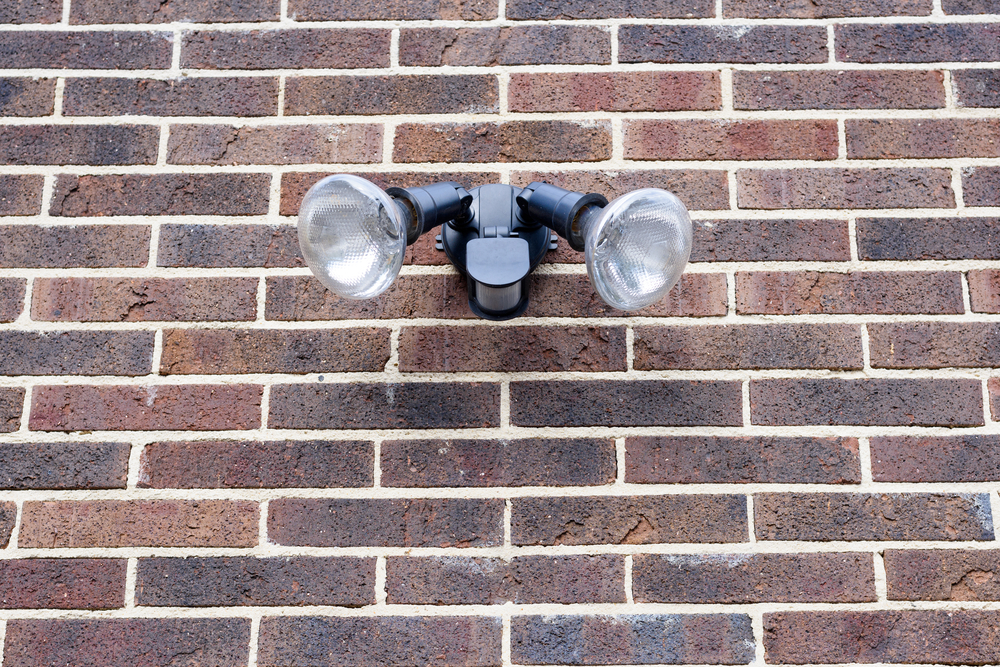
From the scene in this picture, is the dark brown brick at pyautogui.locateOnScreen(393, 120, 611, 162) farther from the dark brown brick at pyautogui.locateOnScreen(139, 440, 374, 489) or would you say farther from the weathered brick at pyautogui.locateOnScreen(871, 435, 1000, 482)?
the weathered brick at pyautogui.locateOnScreen(871, 435, 1000, 482)

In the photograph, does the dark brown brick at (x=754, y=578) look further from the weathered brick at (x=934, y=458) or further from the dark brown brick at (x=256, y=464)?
the dark brown brick at (x=256, y=464)

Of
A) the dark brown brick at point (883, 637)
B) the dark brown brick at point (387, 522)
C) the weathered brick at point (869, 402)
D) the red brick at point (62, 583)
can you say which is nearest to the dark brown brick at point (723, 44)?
the weathered brick at point (869, 402)

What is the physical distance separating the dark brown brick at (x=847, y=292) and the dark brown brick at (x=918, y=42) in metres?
0.37

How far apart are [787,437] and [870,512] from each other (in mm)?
167

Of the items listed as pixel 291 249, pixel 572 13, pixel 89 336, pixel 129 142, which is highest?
pixel 572 13

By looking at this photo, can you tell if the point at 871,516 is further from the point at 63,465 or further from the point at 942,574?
the point at 63,465

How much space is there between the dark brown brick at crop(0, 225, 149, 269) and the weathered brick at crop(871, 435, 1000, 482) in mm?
1223

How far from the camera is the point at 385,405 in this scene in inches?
47.5

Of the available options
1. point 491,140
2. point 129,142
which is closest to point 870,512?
point 491,140

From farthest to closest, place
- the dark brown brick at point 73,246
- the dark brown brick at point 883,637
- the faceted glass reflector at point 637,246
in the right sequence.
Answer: the dark brown brick at point 73,246
the dark brown brick at point 883,637
the faceted glass reflector at point 637,246

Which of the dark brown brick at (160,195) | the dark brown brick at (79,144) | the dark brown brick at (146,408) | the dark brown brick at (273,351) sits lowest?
the dark brown brick at (146,408)

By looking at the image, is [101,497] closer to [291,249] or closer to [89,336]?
[89,336]

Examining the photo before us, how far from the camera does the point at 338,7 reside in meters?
1.31

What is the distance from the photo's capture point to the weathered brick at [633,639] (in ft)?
3.74
